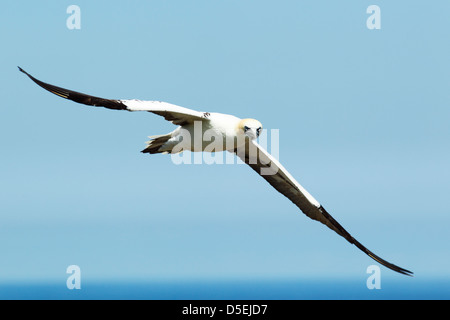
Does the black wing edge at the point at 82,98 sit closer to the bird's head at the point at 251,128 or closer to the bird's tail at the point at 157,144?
the bird's tail at the point at 157,144

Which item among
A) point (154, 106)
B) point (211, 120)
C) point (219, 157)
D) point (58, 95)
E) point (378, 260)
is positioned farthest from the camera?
point (378, 260)

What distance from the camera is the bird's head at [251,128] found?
51.7ft

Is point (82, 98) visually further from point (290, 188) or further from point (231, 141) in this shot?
point (290, 188)

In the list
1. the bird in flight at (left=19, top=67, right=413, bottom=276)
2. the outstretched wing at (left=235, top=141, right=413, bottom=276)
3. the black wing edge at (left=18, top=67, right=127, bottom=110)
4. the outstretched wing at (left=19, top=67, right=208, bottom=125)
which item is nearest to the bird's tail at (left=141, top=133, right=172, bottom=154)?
the bird in flight at (left=19, top=67, right=413, bottom=276)

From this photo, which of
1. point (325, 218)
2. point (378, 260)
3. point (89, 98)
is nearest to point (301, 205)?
point (325, 218)

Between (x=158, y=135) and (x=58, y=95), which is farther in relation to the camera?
(x=158, y=135)

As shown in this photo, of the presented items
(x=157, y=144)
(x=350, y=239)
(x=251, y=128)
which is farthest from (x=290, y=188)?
(x=157, y=144)

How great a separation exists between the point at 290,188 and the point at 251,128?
383cm

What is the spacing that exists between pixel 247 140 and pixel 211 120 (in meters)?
1.03

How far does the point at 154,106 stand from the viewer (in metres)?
14.9

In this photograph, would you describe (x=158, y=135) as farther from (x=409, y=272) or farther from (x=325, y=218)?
(x=409, y=272)

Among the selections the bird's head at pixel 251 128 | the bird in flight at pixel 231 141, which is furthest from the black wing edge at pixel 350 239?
the bird's head at pixel 251 128

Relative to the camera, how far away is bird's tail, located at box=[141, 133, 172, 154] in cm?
1670

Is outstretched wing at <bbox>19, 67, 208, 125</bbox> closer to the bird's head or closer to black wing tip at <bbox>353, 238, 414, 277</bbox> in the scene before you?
the bird's head
